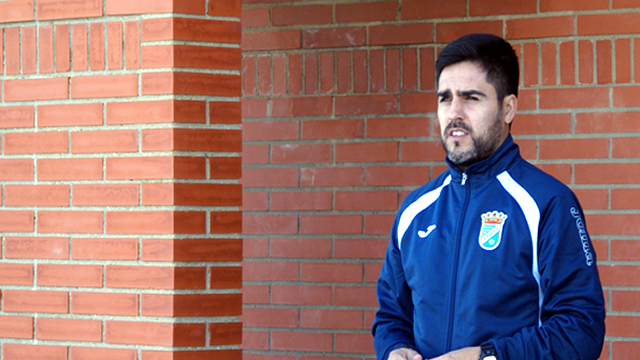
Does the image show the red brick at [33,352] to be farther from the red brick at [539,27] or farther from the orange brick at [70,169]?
the red brick at [539,27]

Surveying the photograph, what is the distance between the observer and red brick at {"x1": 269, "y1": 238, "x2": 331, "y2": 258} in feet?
10.4

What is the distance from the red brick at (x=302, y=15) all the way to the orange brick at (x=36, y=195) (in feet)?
4.39

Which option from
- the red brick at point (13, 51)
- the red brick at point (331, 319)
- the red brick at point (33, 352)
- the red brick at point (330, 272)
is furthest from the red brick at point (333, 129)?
the red brick at point (33, 352)

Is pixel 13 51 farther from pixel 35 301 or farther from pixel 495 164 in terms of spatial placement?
pixel 495 164

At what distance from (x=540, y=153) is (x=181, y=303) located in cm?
166

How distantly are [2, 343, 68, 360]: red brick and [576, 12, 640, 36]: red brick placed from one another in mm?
2463

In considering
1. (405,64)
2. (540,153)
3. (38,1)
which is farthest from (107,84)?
(540,153)

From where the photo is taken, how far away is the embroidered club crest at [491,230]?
1864 mm

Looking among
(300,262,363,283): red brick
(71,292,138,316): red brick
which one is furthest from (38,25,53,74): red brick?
(300,262,363,283): red brick

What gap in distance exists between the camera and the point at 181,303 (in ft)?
7.64

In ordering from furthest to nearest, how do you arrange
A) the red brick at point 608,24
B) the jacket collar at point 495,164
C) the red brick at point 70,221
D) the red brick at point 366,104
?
the red brick at point 366,104 → the red brick at point 608,24 → the red brick at point 70,221 → the jacket collar at point 495,164

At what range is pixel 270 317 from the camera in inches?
127

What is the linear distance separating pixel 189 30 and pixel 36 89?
65 cm

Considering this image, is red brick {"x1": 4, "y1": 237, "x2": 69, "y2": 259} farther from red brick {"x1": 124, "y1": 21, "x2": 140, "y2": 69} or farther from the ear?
the ear
